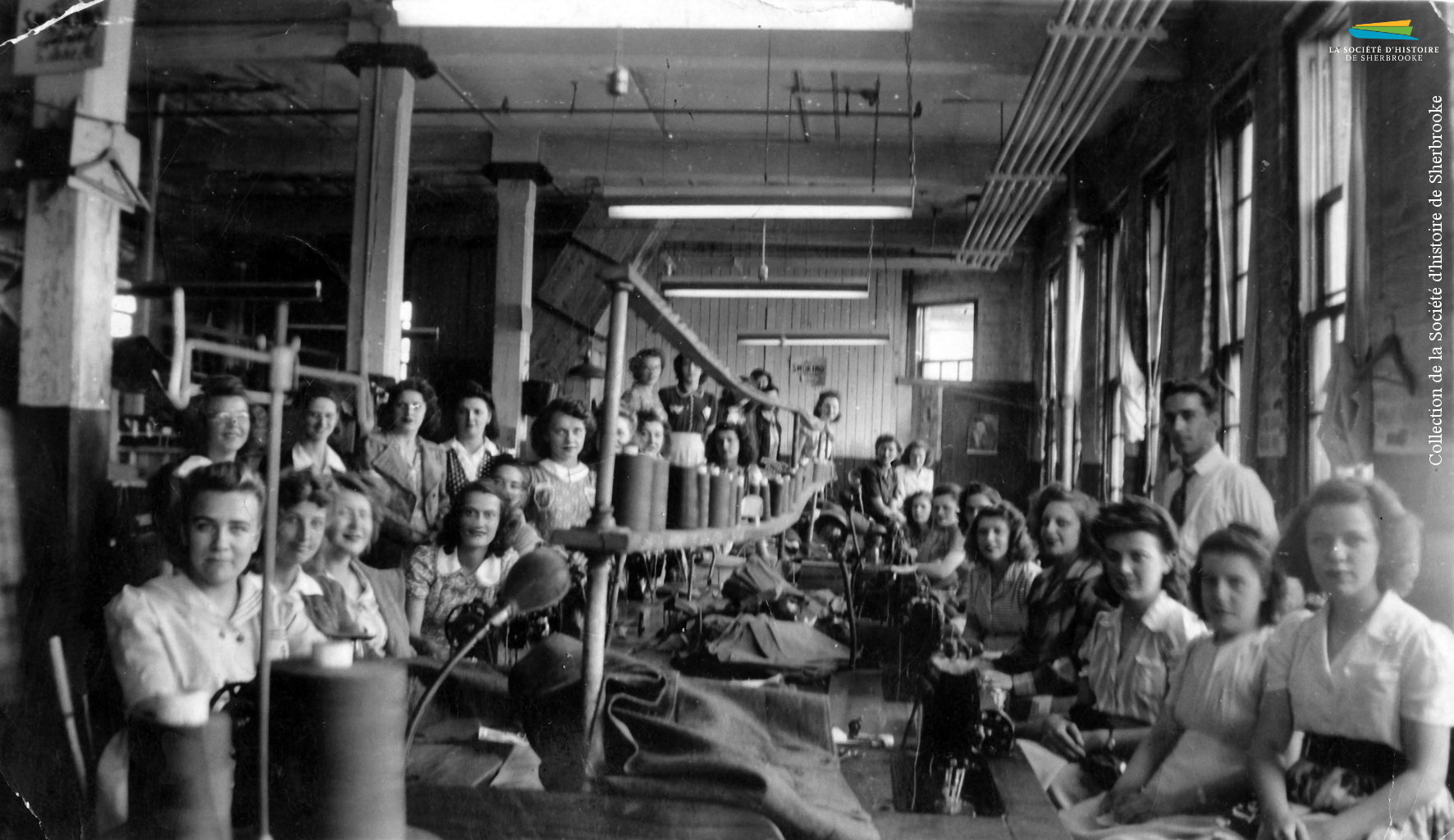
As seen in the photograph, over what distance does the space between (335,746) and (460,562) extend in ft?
6.66

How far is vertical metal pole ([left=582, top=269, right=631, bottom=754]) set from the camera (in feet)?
4.66

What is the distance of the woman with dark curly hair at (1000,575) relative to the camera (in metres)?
3.46

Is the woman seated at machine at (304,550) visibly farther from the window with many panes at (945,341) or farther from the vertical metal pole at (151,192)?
the window with many panes at (945,341)

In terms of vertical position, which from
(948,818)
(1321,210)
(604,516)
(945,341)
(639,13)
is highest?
(639,13)

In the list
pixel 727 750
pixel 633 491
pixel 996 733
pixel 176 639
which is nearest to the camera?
pixel 727 750

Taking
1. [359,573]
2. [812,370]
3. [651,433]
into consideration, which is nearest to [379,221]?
[651,433]

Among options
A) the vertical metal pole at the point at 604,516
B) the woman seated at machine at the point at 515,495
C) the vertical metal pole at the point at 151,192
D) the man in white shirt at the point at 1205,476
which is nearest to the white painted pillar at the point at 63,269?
the woman seated at machine at the point at 515,495

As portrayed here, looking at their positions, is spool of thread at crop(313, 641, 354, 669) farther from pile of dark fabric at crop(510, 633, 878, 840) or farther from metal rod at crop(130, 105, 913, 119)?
metal rod at crop(130, 105, 913, 119)

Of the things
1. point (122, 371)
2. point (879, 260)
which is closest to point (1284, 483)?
point (122, 371)

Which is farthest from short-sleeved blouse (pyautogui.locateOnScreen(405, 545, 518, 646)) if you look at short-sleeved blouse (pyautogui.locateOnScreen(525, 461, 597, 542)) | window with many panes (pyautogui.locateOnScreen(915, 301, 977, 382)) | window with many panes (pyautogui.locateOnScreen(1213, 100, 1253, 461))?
window with many panes (pyautogui.locateOnScreen(915, 301, 977, 382))

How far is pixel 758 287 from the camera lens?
7418mm

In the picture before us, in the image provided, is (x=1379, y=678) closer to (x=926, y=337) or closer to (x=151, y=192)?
(x=151, y=192)

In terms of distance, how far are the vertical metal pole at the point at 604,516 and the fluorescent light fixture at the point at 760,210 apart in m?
4.47

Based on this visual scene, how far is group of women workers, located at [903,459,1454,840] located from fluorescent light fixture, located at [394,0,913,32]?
7.40 feet
